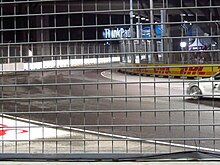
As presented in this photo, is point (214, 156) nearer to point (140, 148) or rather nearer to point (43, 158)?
point (140, 148)

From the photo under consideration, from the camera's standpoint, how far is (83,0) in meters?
5.84

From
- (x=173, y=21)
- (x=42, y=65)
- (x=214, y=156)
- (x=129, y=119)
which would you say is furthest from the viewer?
(x=129, y=119)

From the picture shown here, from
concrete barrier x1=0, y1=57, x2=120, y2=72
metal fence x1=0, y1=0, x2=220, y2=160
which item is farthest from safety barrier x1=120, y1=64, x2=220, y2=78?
concrete barrier x1=0, y1=57, x2=120, y2=72

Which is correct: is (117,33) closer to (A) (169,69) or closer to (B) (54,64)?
(A) (169,69)

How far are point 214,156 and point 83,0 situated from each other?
2999mm

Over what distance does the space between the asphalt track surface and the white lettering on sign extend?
58 centimetres

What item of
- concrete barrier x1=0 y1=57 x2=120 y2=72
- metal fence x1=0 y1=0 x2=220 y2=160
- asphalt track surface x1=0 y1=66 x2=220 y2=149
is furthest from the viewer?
concrete barrier x1=0 y1=57 x2=120 y2=72

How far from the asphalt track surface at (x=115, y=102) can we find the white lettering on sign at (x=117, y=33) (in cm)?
58

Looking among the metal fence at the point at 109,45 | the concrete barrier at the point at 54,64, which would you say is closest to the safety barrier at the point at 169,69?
the metal fence at the point at 109,45

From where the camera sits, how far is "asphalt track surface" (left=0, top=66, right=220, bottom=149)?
5.71 metres

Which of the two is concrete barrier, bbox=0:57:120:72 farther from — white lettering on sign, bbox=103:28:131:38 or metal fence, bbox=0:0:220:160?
white lettering on sign, bbox=103:28:131:38

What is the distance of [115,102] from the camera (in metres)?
7.81

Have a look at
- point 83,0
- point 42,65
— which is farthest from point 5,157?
point 83,0

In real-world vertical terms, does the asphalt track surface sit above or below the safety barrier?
below
